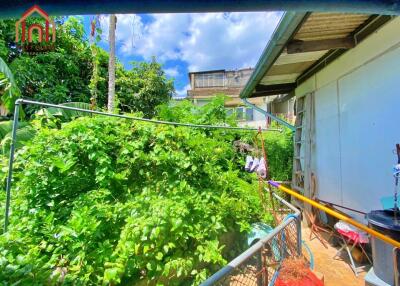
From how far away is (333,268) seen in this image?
3.46 metres

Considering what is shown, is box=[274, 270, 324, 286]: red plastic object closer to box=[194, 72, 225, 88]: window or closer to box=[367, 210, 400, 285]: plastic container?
box=[367, 210, 400, 285]: plastic container

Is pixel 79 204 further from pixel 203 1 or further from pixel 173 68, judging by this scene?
pixel 173 68

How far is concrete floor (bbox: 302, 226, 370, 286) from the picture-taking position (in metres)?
3.12

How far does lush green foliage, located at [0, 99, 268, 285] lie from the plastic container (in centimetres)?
123

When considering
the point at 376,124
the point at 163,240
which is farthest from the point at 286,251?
the point at 376,124

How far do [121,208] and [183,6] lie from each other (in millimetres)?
2089

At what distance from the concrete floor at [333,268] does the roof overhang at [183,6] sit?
3.44 m

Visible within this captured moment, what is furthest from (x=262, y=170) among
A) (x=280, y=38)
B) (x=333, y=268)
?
(x=280, y=38)

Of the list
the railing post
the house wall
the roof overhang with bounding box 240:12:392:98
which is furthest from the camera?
the house wall

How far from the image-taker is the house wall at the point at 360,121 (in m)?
3.05

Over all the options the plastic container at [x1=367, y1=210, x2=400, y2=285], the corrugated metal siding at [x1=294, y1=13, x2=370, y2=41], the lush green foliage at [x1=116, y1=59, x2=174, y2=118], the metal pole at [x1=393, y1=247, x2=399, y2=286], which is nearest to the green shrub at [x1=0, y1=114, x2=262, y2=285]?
the plastic container at [x1=367, y1=210, x2=400, y2=285]

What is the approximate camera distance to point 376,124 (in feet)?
10.8

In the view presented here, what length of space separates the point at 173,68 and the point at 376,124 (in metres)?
10.3

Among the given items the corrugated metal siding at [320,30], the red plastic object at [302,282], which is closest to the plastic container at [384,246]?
the red plastic object at [302,282]
